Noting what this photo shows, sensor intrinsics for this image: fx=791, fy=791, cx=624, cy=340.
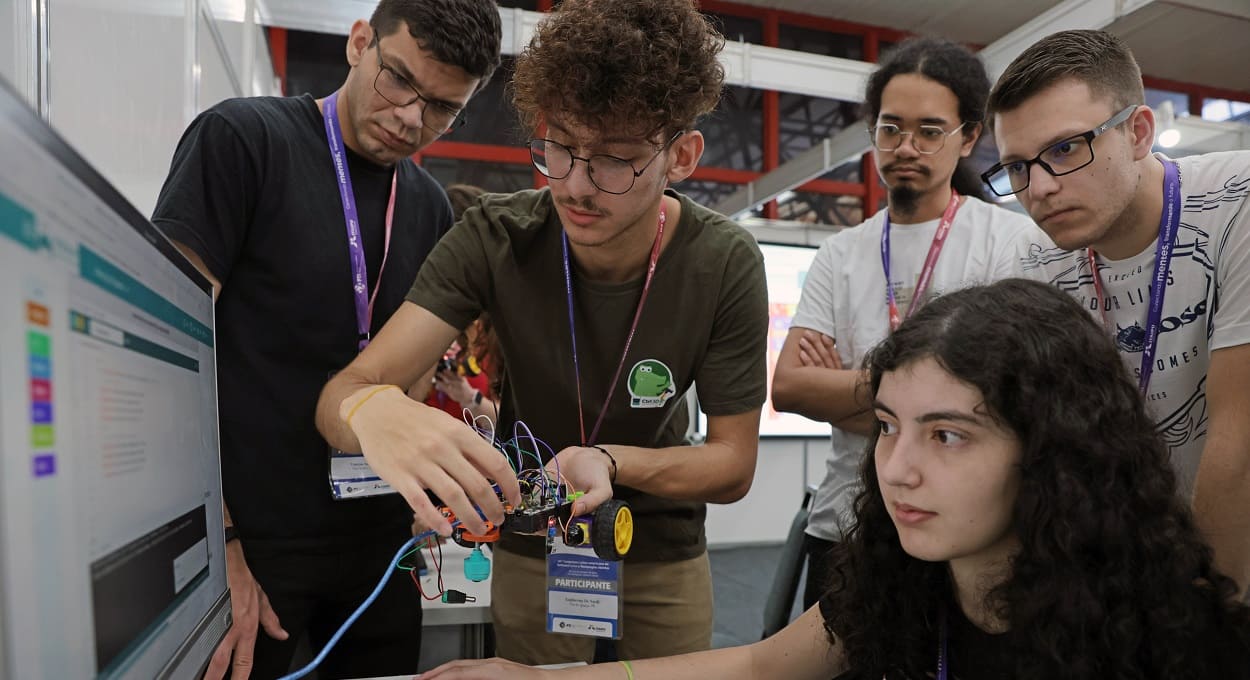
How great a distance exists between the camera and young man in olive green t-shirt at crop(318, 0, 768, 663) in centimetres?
129

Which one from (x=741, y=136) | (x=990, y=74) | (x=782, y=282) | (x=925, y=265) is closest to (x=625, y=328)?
(x=925, y=265)

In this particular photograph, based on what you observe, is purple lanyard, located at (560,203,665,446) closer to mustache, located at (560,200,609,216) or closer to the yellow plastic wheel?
mustache, located at (560,200,609,216)

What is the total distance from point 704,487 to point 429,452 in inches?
24.6

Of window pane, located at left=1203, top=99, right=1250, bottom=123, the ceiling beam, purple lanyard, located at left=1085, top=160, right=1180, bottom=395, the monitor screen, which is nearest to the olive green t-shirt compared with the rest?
purple lanyard, located at left=1085, top=160, right=1180, bottom=395

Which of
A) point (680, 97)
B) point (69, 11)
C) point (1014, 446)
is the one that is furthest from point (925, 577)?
point (69, 11)

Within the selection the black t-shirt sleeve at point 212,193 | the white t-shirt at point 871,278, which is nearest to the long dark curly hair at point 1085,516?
the white t-shirt at point 871,278

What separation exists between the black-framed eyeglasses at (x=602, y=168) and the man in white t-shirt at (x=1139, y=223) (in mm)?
640

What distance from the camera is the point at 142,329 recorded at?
72 cm

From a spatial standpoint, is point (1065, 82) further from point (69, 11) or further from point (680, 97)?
point (69, 11)

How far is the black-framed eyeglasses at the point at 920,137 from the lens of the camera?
75.8 inches

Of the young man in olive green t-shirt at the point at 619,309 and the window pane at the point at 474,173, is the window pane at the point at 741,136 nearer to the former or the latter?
the window pane at the point at 474,173

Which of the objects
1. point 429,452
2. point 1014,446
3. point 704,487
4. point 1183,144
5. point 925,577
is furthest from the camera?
point 1183,144

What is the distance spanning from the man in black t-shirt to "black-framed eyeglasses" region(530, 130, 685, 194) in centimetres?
38

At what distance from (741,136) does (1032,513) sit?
234 inches
